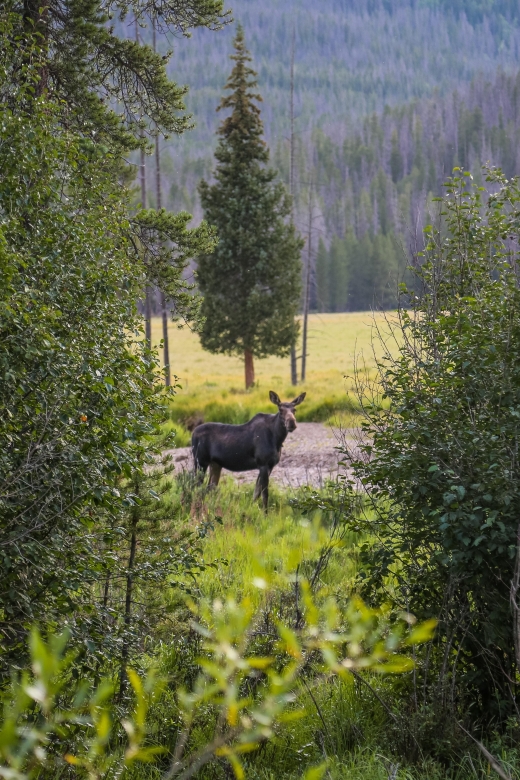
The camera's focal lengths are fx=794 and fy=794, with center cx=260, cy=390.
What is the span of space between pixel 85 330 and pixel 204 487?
8415mm

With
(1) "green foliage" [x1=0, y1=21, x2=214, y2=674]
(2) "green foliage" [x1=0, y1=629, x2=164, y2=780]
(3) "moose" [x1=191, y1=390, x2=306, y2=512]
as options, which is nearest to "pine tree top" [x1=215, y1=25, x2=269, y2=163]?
(3) "moose" [x1=191, y1=390, x2=306, y2=512]

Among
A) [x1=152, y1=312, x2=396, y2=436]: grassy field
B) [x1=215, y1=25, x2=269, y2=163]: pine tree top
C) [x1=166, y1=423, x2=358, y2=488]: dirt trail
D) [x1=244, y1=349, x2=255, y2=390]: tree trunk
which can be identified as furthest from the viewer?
[x1=244, y1=349, x2=255, y2=390]: tree trunk

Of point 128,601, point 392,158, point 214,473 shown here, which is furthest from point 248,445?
point 392,158

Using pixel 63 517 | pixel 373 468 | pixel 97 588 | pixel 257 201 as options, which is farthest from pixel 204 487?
pixel 257 201

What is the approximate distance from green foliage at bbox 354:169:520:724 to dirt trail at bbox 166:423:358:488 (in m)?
8.68

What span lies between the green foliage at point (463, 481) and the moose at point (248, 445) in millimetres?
6831

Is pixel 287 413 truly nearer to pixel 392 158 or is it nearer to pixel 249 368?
pixel 249 368

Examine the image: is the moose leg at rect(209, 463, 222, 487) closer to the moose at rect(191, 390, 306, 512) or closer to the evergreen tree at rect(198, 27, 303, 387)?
the moose at rect(191, 390, 306, 512)

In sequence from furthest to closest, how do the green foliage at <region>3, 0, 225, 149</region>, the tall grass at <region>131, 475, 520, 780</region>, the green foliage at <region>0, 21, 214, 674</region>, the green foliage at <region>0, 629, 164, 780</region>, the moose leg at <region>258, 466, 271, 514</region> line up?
1. the moose leg at <region>258, 466, 271, 514</region>
2. the green foliage at <region>3, 0, 225, 149</region>
3. the tall grass at <region>131, 475, 520, 780</region>
4. the green foliage at <region>0, 21, 214, 674</region>
5. the green foliage at <region>0, 629, 164, 780</region>

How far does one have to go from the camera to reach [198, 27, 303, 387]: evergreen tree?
2797 centimetres

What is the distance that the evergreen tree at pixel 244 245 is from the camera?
91.8 feet

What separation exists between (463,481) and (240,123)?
25.1m

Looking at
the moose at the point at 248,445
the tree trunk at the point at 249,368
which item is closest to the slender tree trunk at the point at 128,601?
the moose at the point at 248,445

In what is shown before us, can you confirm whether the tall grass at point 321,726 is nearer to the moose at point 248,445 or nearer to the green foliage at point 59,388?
the green foliage at point 59,388
